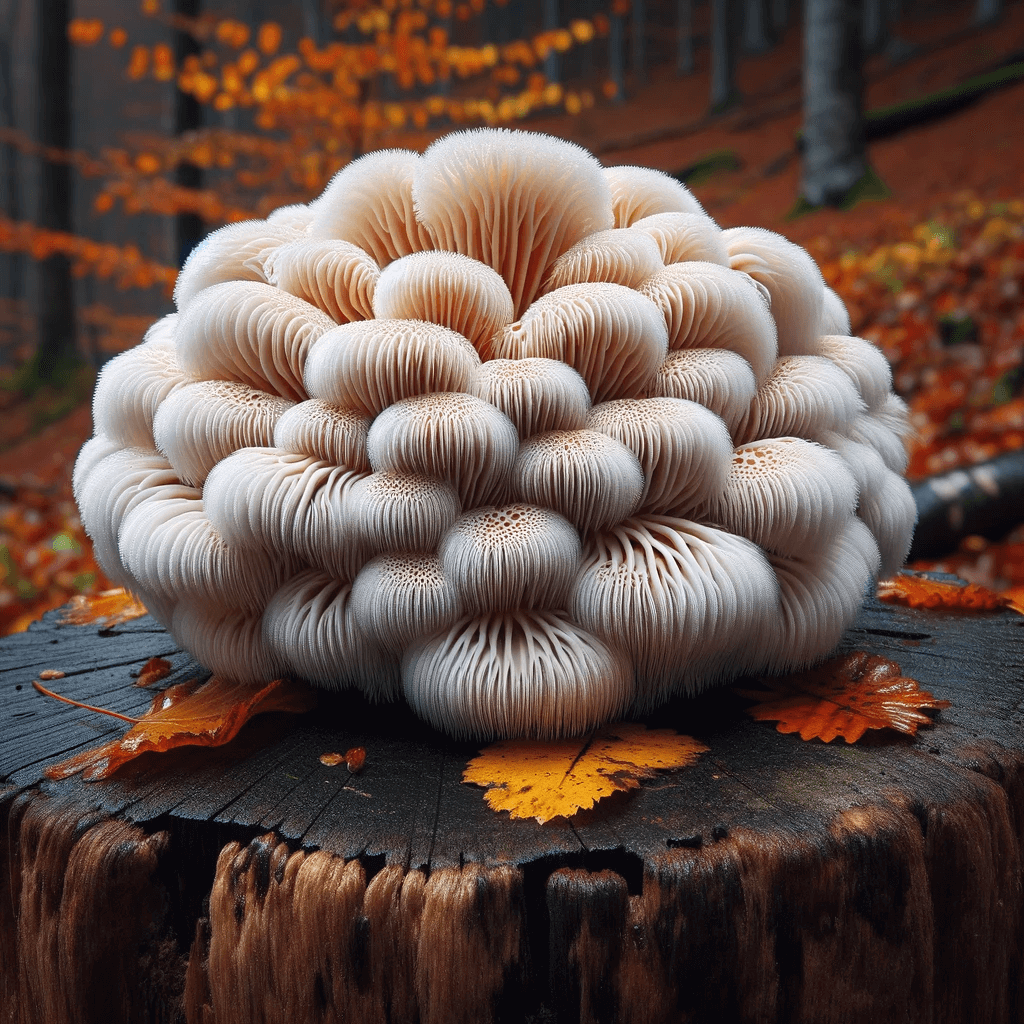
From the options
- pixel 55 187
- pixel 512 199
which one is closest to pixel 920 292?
pixel 512 199

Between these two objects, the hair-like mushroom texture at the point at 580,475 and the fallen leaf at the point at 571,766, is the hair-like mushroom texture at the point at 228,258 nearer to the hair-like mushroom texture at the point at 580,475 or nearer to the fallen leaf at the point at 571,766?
the hair-like mushroom texture at the point at 580,475

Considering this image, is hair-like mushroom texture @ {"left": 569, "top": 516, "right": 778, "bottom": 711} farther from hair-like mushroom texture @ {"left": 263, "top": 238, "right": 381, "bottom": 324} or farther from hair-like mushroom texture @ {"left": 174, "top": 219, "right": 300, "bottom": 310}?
hair-like mushroom texture @ {"left": 174, "top": 219, "right": 300, "bottom": 310}

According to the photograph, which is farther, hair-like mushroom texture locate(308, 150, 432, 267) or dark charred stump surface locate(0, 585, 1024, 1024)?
hair-like mushroom texture locate(308, 150, 432, 267)

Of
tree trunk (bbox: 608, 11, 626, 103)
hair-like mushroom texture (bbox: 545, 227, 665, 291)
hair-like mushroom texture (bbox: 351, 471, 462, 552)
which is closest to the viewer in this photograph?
hair-like mushroom texture (bbox: 351, 471, 462, 552)

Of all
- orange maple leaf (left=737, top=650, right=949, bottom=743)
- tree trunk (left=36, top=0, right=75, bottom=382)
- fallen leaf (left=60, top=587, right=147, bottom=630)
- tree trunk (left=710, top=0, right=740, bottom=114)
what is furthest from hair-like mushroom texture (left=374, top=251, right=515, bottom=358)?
tree trunk (left=710, top=0, right=740, bottom=114)

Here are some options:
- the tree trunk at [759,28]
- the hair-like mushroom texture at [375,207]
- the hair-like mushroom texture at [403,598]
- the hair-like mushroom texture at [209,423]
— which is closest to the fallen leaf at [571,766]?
the hair-like mushroom texture at [403,598]

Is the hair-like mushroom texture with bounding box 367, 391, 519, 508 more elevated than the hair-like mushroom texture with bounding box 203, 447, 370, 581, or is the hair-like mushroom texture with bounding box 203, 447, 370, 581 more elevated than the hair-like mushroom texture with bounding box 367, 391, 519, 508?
the hair-like mushroom texture with bounding box 367, 391, 519, 508
